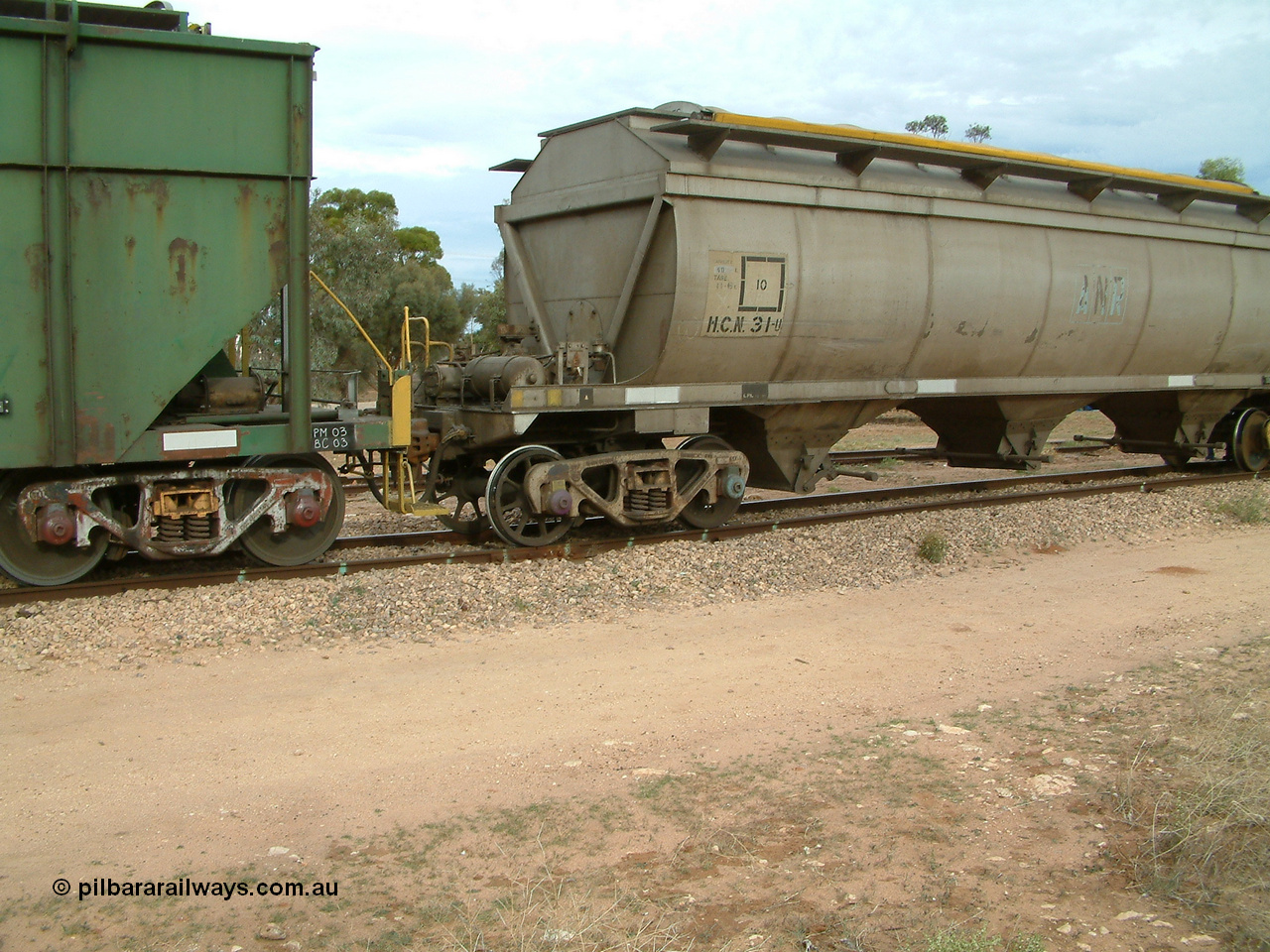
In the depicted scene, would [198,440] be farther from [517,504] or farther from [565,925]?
[565,925]

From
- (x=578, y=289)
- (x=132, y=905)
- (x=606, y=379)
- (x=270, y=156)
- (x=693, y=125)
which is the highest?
(x=693, y=125)

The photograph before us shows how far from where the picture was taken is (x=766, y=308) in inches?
352

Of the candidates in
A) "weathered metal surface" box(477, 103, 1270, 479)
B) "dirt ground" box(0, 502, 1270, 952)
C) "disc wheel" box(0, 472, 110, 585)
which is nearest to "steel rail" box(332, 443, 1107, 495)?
"weathered metal surface" box(477, 103, 1270, 479)

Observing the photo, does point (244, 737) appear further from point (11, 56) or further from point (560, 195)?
point (560, 195)

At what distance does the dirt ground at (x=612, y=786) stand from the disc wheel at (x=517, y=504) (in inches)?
72.4

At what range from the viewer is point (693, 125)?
838cm

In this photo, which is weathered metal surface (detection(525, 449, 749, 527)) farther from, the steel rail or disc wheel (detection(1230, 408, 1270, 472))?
disc wheel (detection(1230, 408, 1270, 472))

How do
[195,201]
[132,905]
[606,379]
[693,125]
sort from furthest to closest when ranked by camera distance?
[606,379] < [693,125] < [195,201] < [132,905]

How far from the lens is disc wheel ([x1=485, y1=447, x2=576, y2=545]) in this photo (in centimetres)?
848

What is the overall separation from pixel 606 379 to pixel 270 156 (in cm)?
340

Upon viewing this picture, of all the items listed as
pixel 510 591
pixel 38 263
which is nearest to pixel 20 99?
pixel 38 263

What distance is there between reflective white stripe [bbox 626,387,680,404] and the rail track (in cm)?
128

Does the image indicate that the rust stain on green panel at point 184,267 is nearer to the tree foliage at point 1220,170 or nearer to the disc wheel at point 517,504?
the disc wheel at point 517,504

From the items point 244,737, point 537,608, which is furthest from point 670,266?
point 244,737
